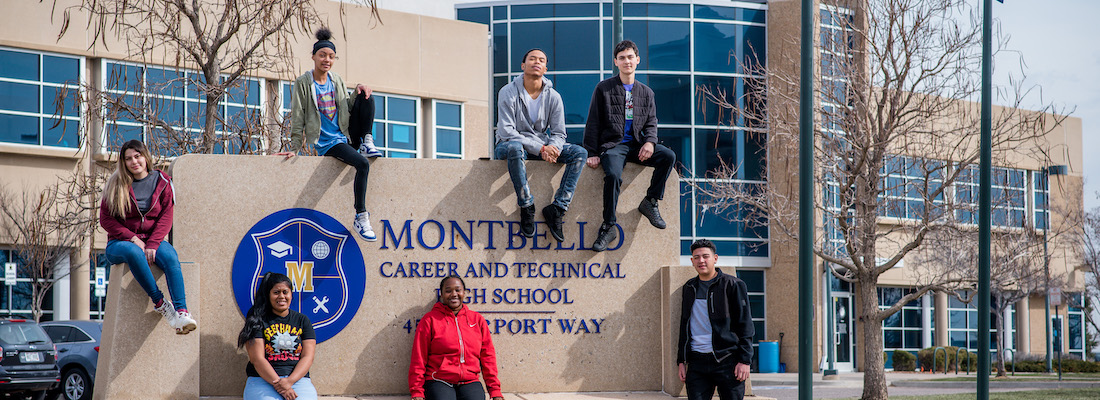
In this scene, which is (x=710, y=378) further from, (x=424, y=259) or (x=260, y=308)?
(x=260, y=308)

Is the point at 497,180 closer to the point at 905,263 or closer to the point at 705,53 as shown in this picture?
the point at 705,53

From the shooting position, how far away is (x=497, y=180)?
8.84 metres

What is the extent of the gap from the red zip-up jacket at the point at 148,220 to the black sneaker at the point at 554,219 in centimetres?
287

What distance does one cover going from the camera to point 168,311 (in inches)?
304

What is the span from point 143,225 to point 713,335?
4235 mm

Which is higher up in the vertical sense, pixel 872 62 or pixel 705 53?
pixel 705 53

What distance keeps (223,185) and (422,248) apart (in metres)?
1.64

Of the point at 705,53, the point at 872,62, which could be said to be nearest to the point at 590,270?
the point at 872,62

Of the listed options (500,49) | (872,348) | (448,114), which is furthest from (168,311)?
(500,49)

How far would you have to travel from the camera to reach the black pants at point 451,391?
7742 mm

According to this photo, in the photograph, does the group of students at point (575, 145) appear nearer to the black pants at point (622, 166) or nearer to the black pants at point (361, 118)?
the black pants at point (622, 166)

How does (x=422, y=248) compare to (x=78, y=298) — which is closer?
(x=422, y=248)

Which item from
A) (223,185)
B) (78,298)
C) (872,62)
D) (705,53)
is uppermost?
(705,53)

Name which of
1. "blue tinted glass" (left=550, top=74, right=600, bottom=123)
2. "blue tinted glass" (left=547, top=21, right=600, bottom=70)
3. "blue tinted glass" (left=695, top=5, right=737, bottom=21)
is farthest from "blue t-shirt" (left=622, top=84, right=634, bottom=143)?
"blue tinted glass" (left=695, top=5, right=737, bottom=21)
